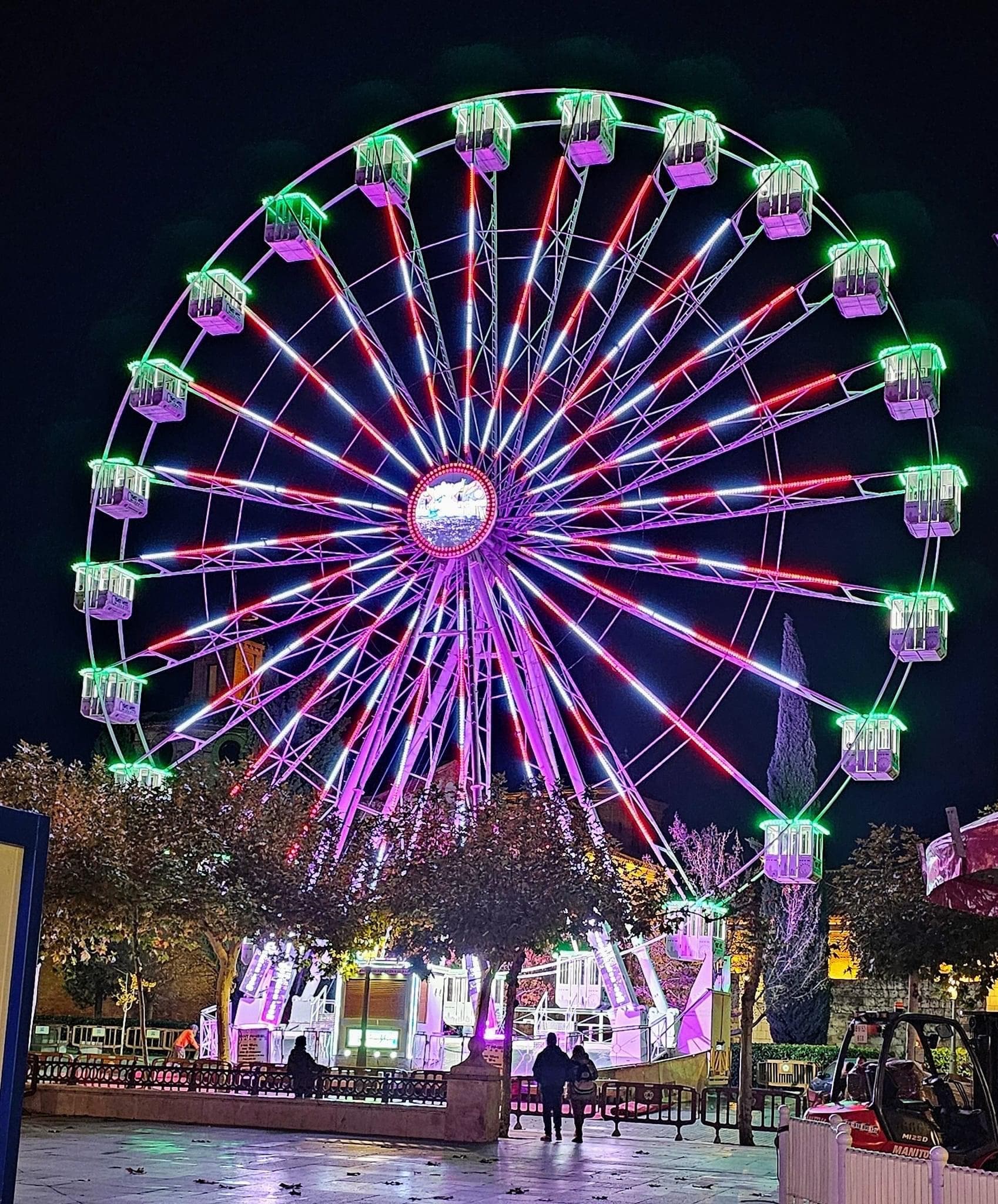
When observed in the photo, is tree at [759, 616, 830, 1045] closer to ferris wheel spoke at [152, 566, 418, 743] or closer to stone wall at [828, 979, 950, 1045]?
stone wall at [828, 979, 950, 1045]

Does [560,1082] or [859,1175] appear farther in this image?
[560,1082]

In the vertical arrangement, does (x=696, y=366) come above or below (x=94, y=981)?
above

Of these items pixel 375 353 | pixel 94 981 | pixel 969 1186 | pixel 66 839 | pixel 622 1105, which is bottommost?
pixel 622 1105

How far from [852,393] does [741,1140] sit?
37.8 ft

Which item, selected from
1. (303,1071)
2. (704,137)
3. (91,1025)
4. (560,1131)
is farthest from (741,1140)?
(91,1025)

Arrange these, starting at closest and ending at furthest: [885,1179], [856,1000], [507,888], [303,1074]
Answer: [885,1179]
[303,1074]
[507,888]
[856,1000]

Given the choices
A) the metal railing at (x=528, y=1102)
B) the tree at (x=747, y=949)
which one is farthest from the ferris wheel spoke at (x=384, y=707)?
the tree at (x=747, y=949)

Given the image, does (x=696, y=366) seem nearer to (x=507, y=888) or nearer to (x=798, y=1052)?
(x=507, y=888)

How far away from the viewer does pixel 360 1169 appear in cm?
1706

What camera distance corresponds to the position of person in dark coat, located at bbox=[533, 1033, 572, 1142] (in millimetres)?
21547

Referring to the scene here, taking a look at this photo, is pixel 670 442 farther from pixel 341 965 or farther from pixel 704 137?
pixel 341 965

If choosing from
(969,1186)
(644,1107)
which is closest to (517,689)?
(644,1107)

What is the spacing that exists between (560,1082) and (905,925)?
215 inches

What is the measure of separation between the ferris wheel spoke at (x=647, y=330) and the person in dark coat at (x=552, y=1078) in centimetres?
974
